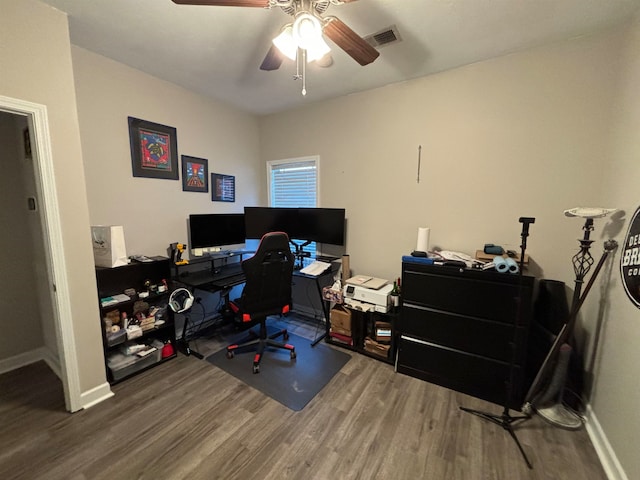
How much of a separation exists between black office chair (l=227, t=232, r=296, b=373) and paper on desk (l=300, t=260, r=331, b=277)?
1.28 ft

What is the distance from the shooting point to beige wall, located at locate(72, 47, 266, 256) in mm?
2172

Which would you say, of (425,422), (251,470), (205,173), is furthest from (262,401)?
(205,173)

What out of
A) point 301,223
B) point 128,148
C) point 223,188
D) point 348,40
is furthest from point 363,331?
point 128,148

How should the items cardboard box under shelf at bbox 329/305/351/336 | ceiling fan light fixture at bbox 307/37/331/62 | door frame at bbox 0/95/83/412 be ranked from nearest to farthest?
ceiling fan light fixture at bbox 307/37/331/62 → door frame at bbox 0/95/83/412 → cardboard box under shelf at bbox 329/305/351/336

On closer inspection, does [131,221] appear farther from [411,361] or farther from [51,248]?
[411,361]

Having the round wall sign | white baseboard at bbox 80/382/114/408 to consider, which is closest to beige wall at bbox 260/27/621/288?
the round wall sign

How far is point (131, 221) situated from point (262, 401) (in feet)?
6.54

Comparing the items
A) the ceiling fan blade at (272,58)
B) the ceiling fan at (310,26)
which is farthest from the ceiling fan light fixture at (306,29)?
the ceiling fan blade at (272,58)

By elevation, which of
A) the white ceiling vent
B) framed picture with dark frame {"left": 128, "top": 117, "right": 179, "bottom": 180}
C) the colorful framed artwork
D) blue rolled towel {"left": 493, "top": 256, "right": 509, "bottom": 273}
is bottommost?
blue rolled towel {"left": 493, "top": 256, "right": 509, "bottom": 273}

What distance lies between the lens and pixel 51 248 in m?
1.70

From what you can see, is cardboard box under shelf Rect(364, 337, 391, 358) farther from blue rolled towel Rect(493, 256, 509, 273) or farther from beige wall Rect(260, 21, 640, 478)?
blue rolled towel Rect(493, 256, 509, 273)

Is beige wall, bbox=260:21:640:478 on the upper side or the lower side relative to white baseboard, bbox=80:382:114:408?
upper

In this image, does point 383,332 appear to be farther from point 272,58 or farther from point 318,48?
point 272,58

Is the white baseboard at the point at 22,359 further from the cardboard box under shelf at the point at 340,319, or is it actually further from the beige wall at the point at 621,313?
the beige wall at the point at 621,313
